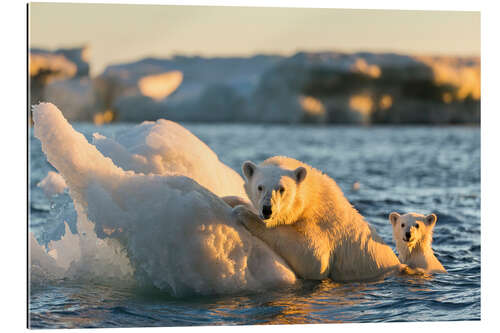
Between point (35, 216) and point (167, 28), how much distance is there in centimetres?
467

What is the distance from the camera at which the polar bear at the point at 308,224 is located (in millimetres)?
6598

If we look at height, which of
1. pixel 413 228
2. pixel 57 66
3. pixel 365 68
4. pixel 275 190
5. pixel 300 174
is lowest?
pixel 413 228

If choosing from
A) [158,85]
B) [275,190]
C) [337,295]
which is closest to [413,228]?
[337,295]

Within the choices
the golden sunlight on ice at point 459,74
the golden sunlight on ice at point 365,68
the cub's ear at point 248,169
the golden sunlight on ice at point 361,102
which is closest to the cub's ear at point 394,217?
the cub's ear at point 248,169

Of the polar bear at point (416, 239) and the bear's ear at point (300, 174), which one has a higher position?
the bear's ear at point (300, 174)

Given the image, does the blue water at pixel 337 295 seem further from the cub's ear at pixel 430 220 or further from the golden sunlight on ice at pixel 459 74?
the golden sunlight on ice at pixel 459 74

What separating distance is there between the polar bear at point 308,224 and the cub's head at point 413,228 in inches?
14.7

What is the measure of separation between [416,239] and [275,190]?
8.38 feet

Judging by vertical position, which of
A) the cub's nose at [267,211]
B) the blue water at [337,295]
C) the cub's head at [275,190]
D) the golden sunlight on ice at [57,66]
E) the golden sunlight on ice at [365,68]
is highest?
the golden sunlight on ice at [365,68]

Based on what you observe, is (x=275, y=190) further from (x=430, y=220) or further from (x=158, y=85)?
(x=158, y=85)

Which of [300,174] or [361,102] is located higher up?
[361,102]

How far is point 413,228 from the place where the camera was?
8.09m

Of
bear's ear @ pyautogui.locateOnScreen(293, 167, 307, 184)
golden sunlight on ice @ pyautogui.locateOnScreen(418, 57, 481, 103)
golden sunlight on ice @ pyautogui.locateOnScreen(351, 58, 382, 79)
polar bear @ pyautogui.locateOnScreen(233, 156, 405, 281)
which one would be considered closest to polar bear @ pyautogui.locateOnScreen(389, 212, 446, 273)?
polar bear @ pyautogui.locateOnScreen(233, 156, 405, 281)

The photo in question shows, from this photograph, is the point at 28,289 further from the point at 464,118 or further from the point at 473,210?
the point at 464,118
